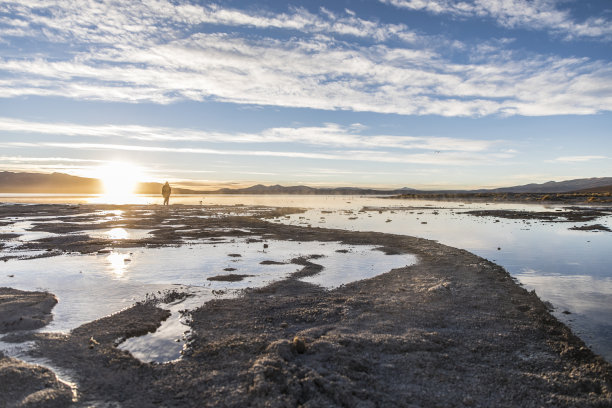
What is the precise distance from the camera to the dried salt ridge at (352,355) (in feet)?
17.8

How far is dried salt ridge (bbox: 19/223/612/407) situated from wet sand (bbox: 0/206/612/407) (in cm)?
2

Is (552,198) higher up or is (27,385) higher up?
(552,198)

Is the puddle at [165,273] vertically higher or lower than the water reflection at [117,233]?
lower

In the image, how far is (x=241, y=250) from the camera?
1911cm

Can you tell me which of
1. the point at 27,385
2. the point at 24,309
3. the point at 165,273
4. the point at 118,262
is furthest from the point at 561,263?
the point at 24,309

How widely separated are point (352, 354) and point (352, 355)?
0.18 feet

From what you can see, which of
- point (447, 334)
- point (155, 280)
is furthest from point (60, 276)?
point (447, 334)

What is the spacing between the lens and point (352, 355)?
21.7 ft

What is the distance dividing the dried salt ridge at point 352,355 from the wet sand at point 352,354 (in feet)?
0.08

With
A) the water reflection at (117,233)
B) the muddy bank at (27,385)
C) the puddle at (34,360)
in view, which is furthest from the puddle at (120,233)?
the puddle at (34,360)

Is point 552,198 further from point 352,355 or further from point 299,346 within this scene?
point 299,346

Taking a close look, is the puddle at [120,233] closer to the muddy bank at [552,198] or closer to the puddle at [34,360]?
the puddle at [34,360]

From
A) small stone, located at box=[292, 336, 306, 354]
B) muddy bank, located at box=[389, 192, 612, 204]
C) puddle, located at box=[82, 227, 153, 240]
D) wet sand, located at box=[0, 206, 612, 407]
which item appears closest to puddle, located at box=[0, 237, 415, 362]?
wet sand, located at box=[0, 206, 612, 407]

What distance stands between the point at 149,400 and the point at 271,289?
6.07 metres
